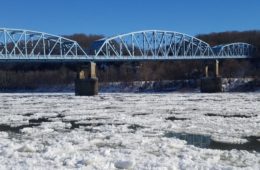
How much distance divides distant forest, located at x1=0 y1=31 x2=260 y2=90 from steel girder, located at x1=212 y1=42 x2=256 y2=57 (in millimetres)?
2108

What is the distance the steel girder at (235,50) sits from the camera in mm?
114625

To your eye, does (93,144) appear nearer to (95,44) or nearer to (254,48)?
(95,44)

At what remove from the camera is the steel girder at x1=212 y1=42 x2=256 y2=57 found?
114625 millimetres

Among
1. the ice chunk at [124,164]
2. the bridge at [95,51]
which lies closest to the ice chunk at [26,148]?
the ice chunk at [124,164]

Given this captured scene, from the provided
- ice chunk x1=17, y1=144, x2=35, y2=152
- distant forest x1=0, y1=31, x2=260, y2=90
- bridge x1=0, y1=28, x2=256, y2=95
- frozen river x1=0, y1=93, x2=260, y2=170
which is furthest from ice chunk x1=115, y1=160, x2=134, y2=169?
distant forest x1=0, y1=31, x2=260, y2=90

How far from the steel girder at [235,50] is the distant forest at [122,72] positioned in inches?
83.0

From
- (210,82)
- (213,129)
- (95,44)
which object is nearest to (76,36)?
(95,44)

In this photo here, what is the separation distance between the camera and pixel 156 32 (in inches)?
3984

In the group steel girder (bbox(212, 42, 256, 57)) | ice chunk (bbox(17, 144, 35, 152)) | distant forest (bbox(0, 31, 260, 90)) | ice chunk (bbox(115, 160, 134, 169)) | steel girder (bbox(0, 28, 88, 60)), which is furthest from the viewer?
distant forest (bbox(0, 31, 260, 90))

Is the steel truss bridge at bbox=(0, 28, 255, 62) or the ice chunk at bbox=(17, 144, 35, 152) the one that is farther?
the steel truss bridge at bbox=(0, 28, 255, 62)

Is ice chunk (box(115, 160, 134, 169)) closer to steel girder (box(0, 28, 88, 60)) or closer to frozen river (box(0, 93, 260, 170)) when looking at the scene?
frozen river (box(0, 93, 260, 170))

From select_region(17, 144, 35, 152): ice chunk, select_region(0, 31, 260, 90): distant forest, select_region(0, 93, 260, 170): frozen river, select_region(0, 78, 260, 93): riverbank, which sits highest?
select_region(0, 31, 260, 90): distant forest

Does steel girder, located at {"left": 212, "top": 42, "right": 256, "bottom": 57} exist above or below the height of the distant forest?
above

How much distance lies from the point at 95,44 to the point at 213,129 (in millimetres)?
73163
